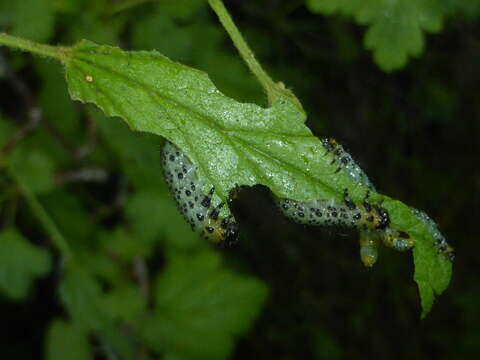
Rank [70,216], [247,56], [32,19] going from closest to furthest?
[247,56], [32,19], [70,216]

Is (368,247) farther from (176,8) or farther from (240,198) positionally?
(240,198)

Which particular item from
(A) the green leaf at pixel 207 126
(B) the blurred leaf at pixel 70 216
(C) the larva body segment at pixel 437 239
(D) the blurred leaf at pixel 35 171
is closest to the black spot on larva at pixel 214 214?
(A) the green leaf at pixel 207 126

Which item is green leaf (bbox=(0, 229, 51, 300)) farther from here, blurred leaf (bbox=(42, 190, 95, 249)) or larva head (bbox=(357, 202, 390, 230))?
larva head (bbox=(357, 202, 390, 230))

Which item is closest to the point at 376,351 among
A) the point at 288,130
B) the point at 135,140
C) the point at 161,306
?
the point at 161,306

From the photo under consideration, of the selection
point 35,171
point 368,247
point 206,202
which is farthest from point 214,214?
point 35,171

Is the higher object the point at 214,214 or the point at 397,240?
the point at 397,240

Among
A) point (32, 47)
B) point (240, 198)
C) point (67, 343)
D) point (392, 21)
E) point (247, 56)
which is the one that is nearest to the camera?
point (32, 47)

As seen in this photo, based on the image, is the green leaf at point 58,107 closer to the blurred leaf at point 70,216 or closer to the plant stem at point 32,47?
the blurred leaf at point 70,216
